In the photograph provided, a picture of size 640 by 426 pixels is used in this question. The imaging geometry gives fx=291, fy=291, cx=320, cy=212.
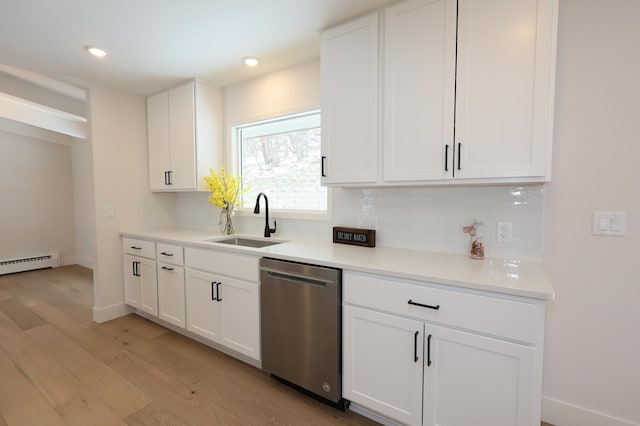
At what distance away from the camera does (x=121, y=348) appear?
2549 mm

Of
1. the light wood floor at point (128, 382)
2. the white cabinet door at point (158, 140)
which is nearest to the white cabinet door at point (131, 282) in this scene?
the light wood floor at point (128, 382)

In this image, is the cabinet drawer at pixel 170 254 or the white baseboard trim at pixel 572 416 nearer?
the white baseboard trim at pixel 572 416

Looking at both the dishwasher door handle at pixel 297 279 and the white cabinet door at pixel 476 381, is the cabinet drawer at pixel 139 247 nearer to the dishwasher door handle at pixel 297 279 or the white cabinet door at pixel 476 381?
the dishwasher door handle at pixel 297 279

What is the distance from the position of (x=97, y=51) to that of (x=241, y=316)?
7.85 ft

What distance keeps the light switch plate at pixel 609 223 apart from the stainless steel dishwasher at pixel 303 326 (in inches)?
54.4

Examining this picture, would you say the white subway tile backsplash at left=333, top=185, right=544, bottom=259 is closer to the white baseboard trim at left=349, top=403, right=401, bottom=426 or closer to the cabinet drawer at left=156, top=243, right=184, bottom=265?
the white baseboard trim at left=349, top=403, right=401, bottom=426

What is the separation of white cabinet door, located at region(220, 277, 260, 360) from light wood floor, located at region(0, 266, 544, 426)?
20 centimetres

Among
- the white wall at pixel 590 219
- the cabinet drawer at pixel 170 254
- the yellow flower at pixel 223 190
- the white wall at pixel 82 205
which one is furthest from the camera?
the white wall at pixel 82 205

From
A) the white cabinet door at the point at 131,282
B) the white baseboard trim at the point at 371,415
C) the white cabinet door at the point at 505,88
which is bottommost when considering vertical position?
the white baseboard trim at the point at 371,415

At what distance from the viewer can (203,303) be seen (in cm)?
245

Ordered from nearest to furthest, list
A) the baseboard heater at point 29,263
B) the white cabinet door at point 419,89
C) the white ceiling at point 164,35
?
the white cabinet door at point 419,89 < the white ceiling at point 164,35 < the baseboard heater at point 29,263

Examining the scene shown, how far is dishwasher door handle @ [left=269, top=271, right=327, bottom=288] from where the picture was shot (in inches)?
68.4

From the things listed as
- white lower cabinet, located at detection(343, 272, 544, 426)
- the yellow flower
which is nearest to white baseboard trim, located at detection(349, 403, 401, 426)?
white lower cabinet, located at detection(343, 272, 544, 426)

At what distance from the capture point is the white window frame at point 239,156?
2.51m
